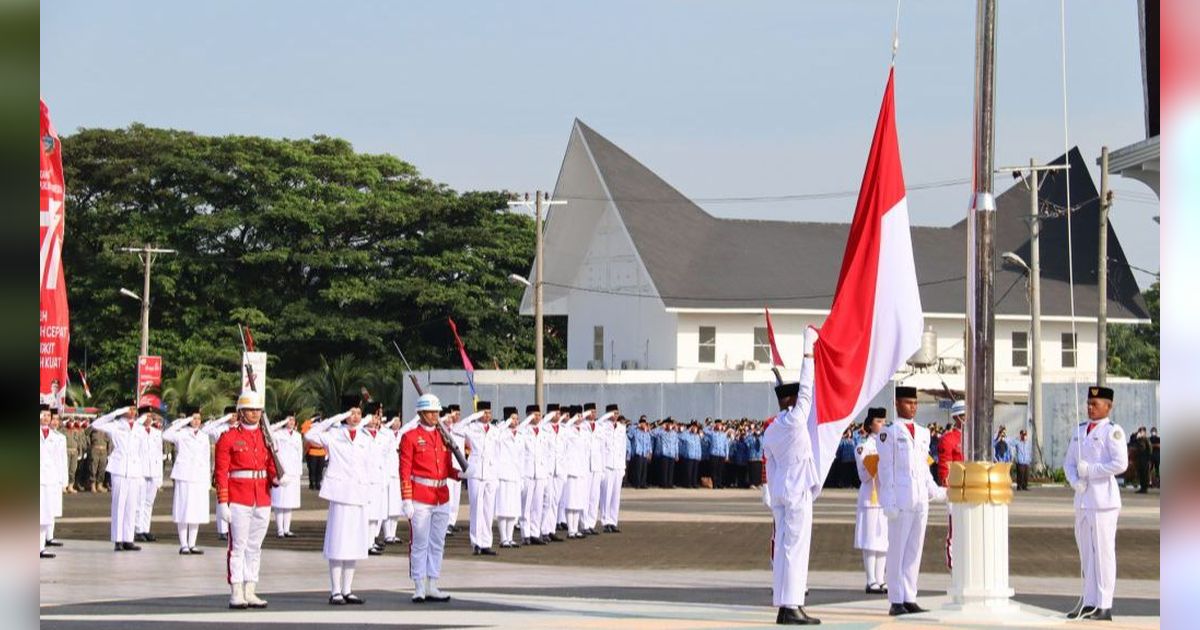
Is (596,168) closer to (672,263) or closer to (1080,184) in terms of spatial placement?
(672,263)

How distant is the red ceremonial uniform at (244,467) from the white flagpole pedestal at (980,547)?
6.41 m

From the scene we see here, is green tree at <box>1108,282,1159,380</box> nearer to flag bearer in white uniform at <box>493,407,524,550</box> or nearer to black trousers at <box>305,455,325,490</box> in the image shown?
black trousers at <box>305,455,325,490</box>

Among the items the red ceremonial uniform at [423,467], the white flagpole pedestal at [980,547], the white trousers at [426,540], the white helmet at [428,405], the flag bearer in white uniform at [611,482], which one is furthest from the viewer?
the flag bearer in white uniform at [611,482]

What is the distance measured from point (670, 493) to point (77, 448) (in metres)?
14.9

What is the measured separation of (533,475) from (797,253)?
39752 millimetres

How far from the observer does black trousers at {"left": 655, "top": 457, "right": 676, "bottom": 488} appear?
145 ft

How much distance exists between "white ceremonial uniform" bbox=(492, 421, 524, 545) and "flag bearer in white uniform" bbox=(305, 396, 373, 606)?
626 cm

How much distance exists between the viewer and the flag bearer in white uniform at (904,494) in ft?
44.7

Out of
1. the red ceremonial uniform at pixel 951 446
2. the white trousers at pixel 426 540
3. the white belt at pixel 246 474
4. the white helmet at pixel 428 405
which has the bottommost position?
the white trousers at pixel 426 540

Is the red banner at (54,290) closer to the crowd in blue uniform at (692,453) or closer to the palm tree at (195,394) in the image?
the crowd in blue uniform at (692,453)

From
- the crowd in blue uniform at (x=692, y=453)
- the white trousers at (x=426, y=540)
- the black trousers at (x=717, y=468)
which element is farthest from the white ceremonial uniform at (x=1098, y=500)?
the black trousers at (x=717, y=468)

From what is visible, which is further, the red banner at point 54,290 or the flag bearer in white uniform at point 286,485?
the flag bearer in white uniform at point 286,485

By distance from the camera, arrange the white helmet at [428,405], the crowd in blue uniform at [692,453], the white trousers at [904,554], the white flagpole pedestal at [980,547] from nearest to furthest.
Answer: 1. the white flagpole pedestal at [980,547]
2. the white trousers at [904,554]
3. the white helmet at [428,405]
4. the crowd in blue uniform at [692,453]
